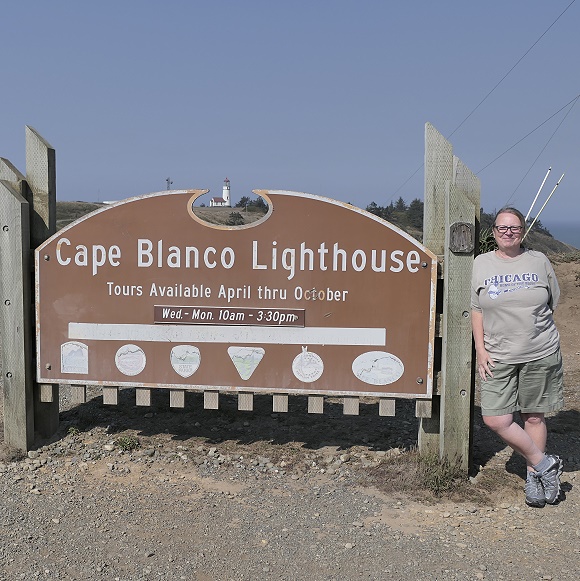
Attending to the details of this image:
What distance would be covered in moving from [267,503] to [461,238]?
7.11 feet

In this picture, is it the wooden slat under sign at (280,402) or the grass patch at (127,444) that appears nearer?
the wooden slat under sign at (280,402)

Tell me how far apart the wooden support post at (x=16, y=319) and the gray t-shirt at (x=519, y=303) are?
329cm

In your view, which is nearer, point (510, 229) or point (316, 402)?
point (510, 229)

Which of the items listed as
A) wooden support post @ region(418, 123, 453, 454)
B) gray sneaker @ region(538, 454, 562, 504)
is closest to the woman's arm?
wooden support post @ region(418, 123, 453, 454)

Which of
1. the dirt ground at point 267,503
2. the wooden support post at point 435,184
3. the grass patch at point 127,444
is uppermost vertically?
the wooden support post at point 435,184

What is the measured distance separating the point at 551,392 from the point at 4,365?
3943 millimetres

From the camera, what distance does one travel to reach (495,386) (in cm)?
446

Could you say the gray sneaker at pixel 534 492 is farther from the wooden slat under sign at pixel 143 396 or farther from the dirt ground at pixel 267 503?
the wooden slat under sign at pixel 143 396

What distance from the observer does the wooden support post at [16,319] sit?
5.24 m

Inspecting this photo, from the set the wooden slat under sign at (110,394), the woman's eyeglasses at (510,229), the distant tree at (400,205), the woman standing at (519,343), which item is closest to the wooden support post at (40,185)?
the wooden slat under sign at (110,394)

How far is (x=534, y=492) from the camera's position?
4.44 meters

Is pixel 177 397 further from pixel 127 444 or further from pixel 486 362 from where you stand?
pixel 486 362

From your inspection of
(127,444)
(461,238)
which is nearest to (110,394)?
(127,444)

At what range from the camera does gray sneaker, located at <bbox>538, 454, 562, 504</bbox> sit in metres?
4.43
